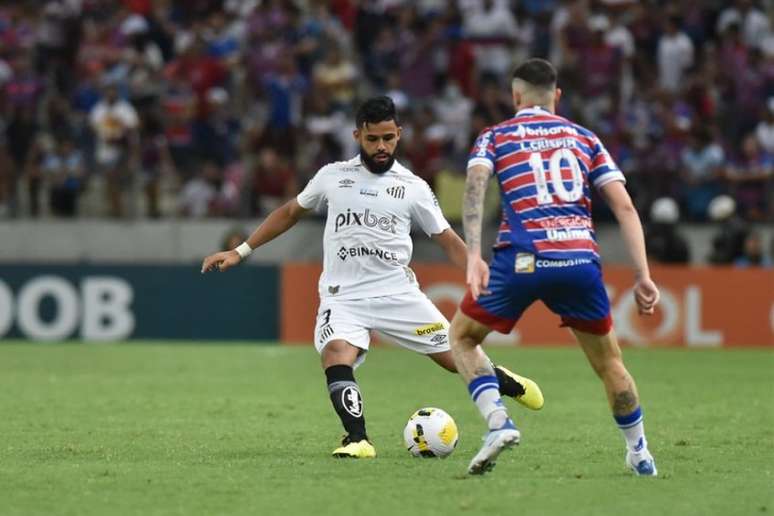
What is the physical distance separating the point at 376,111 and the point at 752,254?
1338 centimetres

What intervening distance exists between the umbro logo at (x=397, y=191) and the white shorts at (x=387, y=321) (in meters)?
0.64

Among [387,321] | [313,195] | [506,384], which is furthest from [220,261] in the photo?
[506,384]

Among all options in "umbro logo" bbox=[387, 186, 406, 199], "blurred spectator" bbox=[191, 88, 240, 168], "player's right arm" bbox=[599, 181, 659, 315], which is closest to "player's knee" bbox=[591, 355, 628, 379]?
"player's right arm" bbox=[599, 181, 659, 315]

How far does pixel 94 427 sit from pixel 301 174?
12046 mm

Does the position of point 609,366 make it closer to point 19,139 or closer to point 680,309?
point 680,309

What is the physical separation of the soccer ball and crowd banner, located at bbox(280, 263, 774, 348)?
11877 mm

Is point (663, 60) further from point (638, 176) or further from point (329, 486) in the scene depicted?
point (329, 486)

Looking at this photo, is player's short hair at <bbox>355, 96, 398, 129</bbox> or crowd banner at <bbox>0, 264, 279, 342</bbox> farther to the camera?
crowd banner at <bbox>0, 264, 279, 342</bbox>

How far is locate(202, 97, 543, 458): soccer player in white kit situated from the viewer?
10.1 metres

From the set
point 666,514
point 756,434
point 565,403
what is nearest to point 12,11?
point 565,403

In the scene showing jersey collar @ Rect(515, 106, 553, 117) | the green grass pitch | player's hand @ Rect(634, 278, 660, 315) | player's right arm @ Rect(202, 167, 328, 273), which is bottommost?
the green grass pitch

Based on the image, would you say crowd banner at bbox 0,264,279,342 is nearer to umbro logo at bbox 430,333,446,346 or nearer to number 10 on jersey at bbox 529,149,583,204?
umbro logo at bbox 430,333,446,346

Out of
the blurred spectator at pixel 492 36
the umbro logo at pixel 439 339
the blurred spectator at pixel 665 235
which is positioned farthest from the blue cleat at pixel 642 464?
the blurred spectator at pixel 492 36

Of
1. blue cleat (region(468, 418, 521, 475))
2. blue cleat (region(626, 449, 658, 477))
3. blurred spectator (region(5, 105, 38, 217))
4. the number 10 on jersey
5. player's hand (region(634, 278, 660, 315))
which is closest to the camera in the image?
player's hand (region(634, 278, 660, 315))
